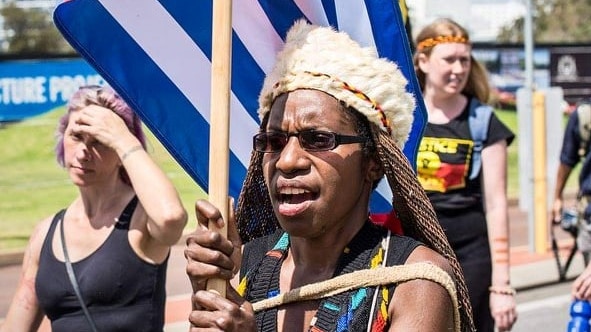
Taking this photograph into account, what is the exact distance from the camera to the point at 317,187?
8.63ft

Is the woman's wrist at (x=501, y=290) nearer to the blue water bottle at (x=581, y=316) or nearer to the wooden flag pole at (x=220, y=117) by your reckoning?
the blue water bottle at (x=581, y=316)

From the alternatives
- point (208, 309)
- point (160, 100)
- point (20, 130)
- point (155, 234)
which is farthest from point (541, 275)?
point (208, 309)

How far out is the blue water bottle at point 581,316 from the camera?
4926mm

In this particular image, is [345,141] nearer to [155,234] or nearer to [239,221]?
[239,221]

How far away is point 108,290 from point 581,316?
79.9 inches

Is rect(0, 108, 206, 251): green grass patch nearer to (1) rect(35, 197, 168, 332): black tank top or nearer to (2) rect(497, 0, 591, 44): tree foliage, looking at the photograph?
(1) rect(35, 197, 168, 332): black tank top

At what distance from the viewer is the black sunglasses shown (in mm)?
2650

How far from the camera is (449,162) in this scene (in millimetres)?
5453

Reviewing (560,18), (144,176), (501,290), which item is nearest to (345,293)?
(144,176)

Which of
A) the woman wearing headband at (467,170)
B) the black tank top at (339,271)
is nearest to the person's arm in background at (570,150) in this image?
the woman wearing headband at (467,170)

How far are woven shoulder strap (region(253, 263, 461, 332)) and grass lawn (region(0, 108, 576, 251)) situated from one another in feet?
35.5

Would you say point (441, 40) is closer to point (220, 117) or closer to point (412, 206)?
point (412, 206)

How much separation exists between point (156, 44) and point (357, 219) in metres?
0.85

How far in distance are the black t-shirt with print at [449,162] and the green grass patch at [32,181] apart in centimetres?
818
